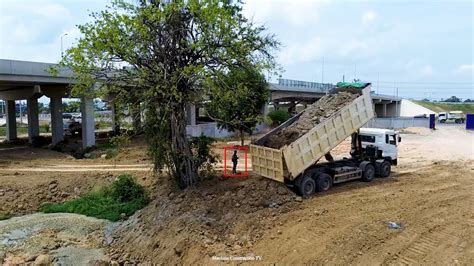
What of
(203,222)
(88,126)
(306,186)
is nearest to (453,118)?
(88,126)

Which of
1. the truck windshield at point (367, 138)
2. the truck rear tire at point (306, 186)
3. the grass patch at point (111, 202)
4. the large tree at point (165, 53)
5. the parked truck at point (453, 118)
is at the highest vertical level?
the large tree at point (165, 53)

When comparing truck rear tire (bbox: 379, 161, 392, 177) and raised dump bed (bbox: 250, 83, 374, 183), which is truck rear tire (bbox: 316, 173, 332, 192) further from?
truck rear tire (bbox: 379, 161, 392, 177)

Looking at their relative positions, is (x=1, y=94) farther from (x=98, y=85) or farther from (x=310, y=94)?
(x=310, y=94)

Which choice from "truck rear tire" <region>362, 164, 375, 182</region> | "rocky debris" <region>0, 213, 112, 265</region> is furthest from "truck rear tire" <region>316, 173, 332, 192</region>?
"rocky debris" <region>0, 213, 112, 265</region>

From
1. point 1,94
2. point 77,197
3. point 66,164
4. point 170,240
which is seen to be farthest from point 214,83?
point 1,94

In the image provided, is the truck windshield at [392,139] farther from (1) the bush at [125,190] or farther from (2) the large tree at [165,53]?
(1) the bush at [125,190]

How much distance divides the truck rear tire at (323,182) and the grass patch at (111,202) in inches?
296

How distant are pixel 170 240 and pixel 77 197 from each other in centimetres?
Answer: 807

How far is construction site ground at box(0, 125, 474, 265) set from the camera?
37.1 feet

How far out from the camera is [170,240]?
42.6 ft

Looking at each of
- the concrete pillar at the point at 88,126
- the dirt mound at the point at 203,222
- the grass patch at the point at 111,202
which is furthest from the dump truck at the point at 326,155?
the concrete pillar at the point at 88,126

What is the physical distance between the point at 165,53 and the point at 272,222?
753 centimetres

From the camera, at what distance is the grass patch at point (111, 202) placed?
16625 mm

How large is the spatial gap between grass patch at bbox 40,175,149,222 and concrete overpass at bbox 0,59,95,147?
516 centimetres
